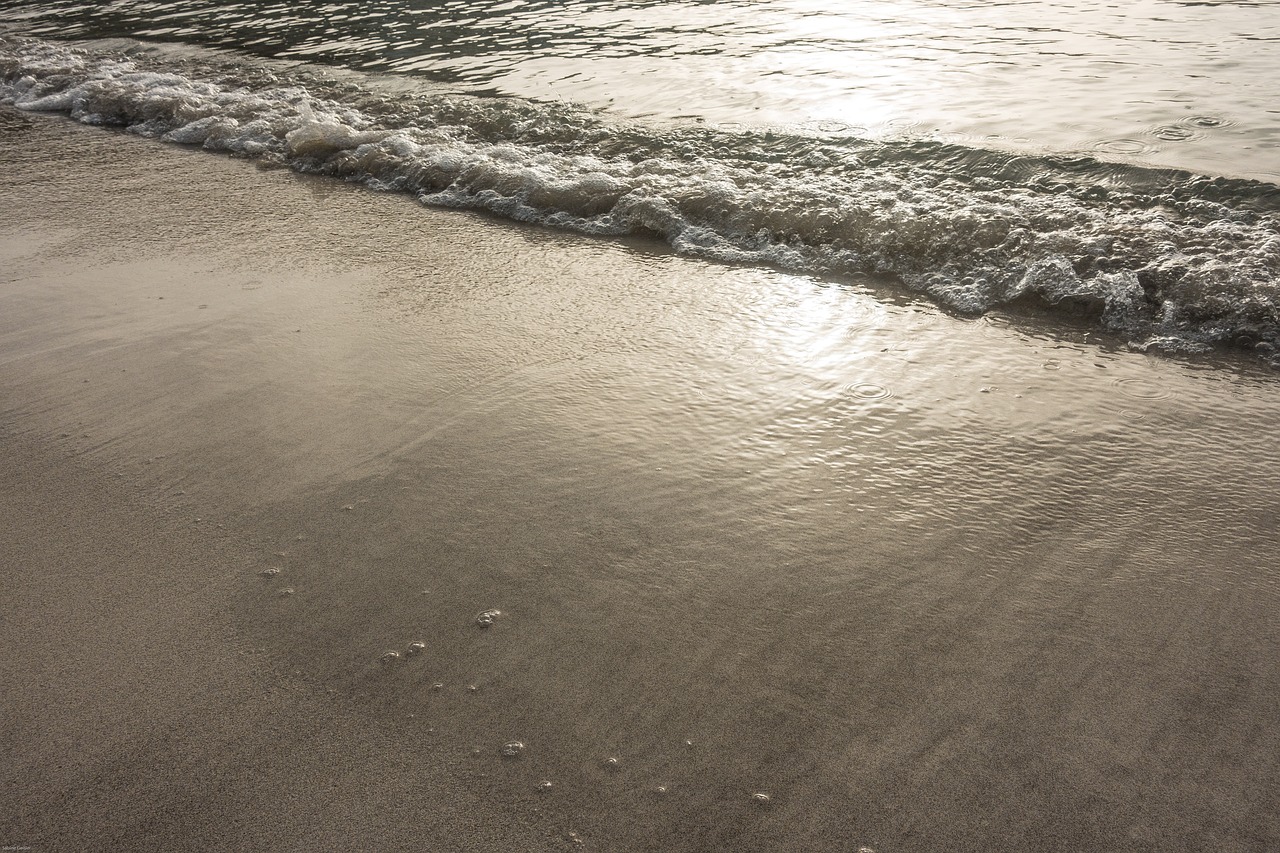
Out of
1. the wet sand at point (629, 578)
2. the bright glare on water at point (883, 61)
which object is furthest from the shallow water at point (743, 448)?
the bright glare on water at point (883, 61)

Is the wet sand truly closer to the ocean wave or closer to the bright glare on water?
the ocean wave

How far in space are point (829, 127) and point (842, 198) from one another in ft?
4.26

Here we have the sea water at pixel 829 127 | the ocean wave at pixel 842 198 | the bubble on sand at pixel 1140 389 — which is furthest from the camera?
the sea water at pixel 829 127

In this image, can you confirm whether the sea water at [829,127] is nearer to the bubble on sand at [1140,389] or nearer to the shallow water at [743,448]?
the shallow water at [743,448]

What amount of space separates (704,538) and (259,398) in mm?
1695

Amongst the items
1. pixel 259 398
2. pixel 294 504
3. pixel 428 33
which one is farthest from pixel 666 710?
pixel 428 33

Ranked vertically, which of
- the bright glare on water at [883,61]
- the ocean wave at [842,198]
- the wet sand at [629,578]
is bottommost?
the wet sand at [629,578]

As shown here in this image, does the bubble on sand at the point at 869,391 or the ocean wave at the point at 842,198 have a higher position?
the ocean wave at the point at 842,198

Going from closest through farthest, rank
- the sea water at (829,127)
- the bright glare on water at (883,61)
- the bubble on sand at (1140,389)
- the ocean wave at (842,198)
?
1. the bubble on sand at (1140,389)
2. the ocean wave at (842,198)
3. the sea water at (829,127)
4. the bright glare on water at (883,61)

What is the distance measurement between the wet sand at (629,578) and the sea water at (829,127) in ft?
1.74

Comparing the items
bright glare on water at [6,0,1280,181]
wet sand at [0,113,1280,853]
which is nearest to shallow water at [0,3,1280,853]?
wet sand at [0,113,1280,853]

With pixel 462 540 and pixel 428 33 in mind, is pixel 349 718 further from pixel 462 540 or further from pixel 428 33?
pixel 428 33

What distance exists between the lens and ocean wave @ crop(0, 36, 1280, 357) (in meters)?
3.46

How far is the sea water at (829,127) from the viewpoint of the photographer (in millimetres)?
3725
